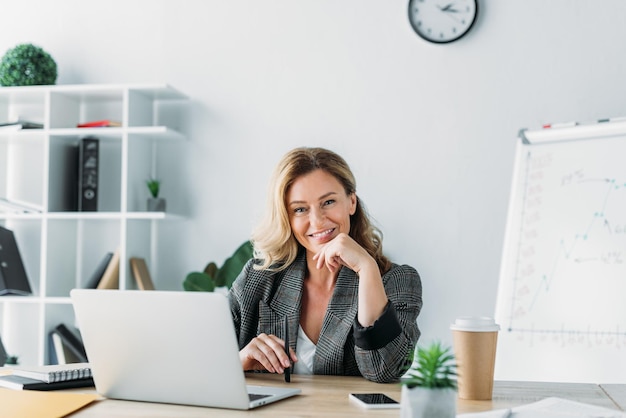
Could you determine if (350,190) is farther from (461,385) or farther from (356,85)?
(356,85)

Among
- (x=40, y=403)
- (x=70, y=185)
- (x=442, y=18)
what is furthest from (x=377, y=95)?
(x=40, y=403)

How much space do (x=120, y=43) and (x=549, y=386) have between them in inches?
98.6

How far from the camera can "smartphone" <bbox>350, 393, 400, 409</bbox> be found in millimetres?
1299

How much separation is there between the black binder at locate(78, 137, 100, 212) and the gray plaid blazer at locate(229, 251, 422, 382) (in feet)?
4.45

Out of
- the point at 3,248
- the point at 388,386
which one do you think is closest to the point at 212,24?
the point at 3,248

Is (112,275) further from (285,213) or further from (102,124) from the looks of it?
(285,213)

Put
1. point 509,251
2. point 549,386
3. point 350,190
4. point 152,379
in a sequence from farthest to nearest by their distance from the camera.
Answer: point 509,251 → point 350,190 → point 549,386 → point 152,379

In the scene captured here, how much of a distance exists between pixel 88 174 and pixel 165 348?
2.08 metres

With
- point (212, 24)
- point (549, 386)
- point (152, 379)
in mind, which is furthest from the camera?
point (212, 24)

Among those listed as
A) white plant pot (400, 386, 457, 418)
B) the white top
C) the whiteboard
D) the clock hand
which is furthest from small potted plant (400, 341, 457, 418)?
the clock hand

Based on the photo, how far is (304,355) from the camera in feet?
6.47

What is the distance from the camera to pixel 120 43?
133 inches

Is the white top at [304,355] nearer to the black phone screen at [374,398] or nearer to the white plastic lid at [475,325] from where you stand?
the black phone screen at [374,398]

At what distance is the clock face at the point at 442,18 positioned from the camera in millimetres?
3043
